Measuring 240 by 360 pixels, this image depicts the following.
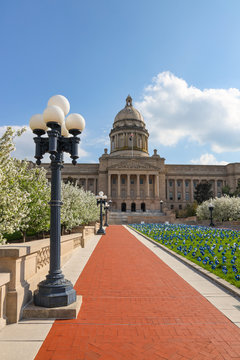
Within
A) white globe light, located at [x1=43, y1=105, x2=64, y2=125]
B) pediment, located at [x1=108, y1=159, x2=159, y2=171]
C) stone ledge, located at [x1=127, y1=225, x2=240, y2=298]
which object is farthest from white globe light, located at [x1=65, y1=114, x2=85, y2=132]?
pediment, located at [x1=108, y1=159, x2=159, y2=171]

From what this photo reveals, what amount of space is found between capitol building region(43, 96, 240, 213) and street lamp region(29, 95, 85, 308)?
73174mm

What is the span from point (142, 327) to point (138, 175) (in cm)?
7857

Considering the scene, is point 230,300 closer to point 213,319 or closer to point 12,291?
point 213,319

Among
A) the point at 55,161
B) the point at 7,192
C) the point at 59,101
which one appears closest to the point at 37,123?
the point at 59,101

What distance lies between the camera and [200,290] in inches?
267

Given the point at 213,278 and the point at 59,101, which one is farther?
the point at 213,278

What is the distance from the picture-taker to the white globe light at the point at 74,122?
19.8 ft

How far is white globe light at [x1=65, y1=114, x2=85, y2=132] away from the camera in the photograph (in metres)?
6.02

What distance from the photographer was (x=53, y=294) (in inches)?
202

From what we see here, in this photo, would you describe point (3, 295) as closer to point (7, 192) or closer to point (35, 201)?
point (7, 192)

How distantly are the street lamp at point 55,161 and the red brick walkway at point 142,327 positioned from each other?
558 millimetres

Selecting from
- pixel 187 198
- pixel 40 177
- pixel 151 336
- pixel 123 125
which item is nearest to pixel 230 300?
pixel 151 336

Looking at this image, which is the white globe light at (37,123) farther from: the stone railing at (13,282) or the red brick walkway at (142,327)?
the red brick walkway at (142,327)

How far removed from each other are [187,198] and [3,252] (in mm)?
92169
